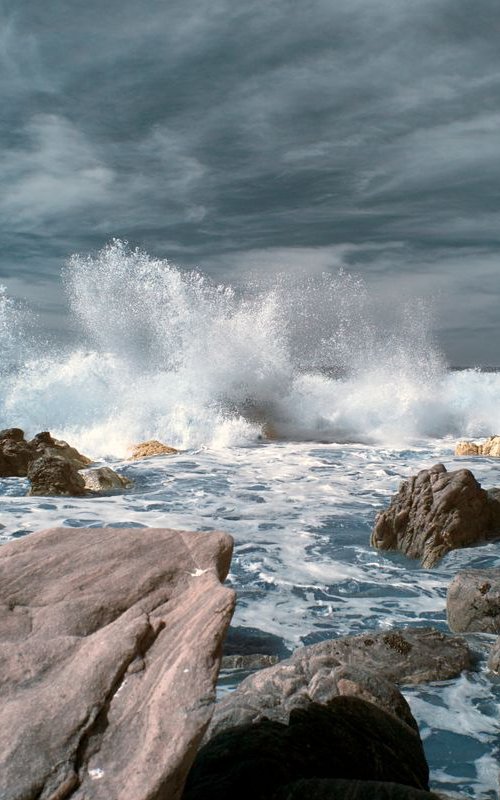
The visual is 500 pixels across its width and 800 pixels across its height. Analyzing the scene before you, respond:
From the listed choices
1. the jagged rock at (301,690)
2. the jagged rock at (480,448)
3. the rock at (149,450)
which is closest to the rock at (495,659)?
the jagged rock at (301,690)

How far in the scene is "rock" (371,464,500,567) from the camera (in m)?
7.58

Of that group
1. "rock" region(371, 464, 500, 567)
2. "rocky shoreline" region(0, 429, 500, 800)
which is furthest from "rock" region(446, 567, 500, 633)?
"rocky shoreline" region(0, 429, 500, 800)

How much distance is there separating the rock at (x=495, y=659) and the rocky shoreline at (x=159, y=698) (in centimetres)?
132

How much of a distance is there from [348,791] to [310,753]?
443 mm

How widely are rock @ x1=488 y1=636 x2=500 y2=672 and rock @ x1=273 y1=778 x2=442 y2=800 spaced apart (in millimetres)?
2167

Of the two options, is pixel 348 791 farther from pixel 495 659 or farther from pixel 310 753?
pixel 495 659

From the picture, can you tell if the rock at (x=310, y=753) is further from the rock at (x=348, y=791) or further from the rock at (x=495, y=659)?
the rock at (x=495, y=659)

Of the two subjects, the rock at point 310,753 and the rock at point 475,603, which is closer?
the rock at point 310,753

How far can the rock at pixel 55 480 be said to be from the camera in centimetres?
1091

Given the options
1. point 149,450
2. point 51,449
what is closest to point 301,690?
point 51,449

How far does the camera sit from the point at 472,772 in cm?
345

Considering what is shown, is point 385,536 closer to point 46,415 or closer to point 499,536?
point 499,536

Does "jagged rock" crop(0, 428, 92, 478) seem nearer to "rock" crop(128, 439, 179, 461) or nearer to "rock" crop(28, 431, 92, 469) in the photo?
"rock" crop(28, 431, 92, 469)

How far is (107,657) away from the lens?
2309 millimetres
